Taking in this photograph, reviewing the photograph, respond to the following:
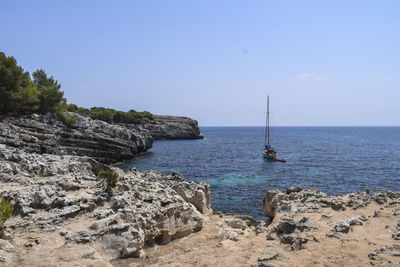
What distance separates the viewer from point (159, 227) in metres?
16.0

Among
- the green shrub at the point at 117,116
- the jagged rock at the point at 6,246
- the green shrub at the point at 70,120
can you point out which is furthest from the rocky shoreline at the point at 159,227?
the green shrub at the point at 117,116

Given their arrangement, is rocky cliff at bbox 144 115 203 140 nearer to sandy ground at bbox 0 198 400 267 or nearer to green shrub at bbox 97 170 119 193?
green shrub at bbox 97 170 119 193

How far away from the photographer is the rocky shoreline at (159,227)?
1122 cm

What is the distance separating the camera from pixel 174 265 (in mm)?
11852

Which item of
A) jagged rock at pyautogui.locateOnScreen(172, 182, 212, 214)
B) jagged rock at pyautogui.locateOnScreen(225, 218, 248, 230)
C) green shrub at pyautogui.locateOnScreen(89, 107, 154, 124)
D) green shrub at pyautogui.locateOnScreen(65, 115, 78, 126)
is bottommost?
jagged rock at pyautogui.locateOnScreen(225, 218, 248, 230)

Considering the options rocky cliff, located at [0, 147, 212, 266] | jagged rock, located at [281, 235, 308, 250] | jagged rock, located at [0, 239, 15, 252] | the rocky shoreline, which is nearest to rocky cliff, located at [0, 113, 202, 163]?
rocky cliff, located at [0, 147, 212, 266]

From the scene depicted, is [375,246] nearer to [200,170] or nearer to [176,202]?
[176,202]

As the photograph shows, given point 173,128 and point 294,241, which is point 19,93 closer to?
point 294,241

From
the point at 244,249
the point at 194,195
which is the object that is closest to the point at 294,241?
the point at 244,249

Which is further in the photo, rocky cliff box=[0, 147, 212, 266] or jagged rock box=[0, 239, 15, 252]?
A: rocky cliff box=[0, 147, 212, 266]

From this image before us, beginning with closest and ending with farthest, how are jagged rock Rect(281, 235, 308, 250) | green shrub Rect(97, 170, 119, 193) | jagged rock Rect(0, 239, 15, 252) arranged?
jagged rock Rect(0, 239, 15, 252), jagged rock Rect(281, 235, 308, 250), green shrub Rect(97, 170, 119, 193)

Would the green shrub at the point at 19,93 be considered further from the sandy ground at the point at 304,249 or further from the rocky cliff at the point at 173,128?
the rocky cliff at the point at 173,128

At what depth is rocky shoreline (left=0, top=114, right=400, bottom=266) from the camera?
11219 millimetres

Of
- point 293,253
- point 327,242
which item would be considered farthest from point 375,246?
point 293,253
